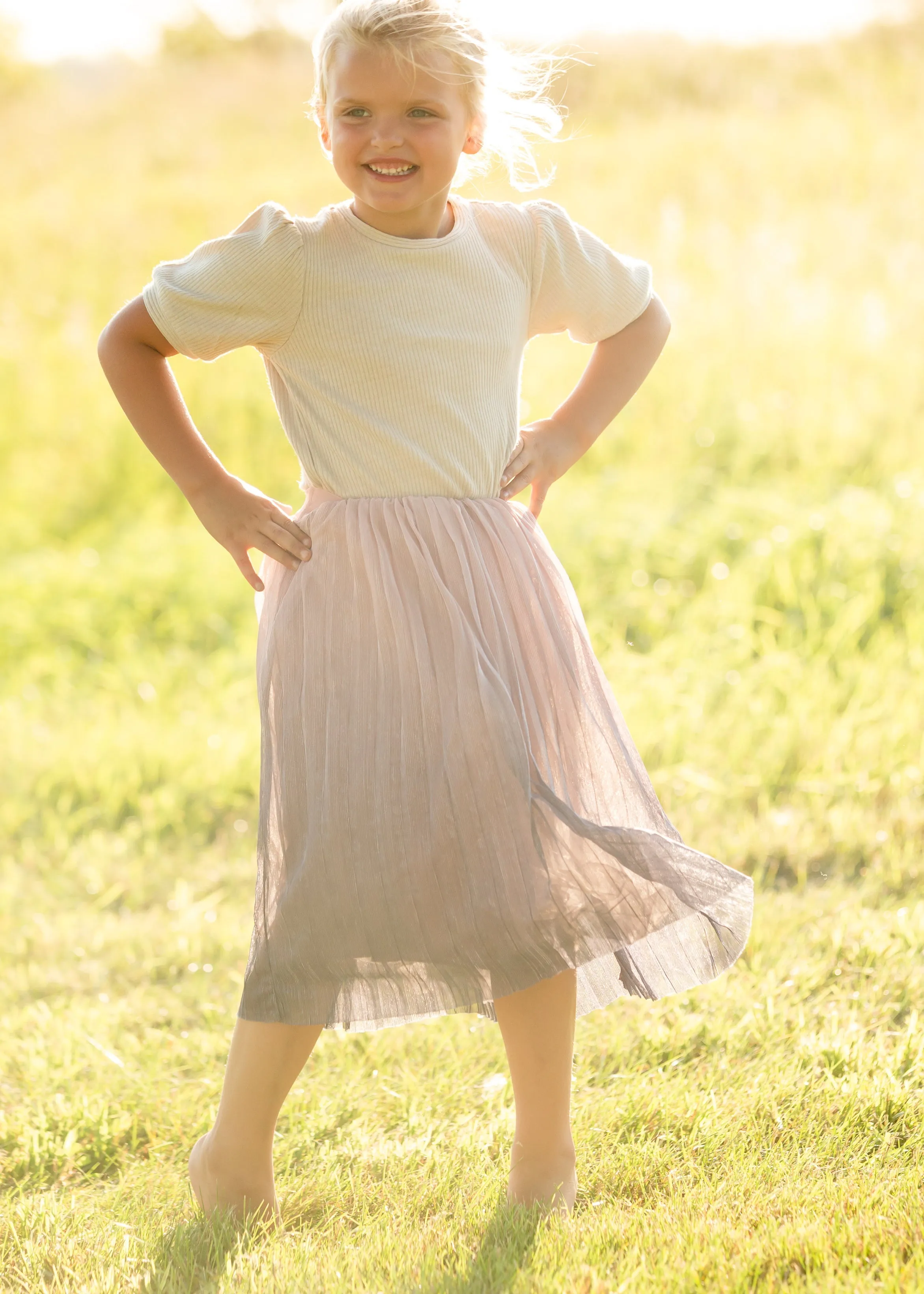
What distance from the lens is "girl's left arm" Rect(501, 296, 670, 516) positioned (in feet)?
7.05

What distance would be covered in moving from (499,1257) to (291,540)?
101cm

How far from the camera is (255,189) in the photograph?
1069 centimetres

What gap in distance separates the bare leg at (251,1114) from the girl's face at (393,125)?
119cm

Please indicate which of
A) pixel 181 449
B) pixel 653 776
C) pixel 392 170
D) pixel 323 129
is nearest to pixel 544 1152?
pixel 181 449

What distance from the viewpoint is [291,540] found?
195 cm

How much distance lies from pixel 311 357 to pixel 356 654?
0.43 m

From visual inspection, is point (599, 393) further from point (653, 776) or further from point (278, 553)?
point (653, 776)

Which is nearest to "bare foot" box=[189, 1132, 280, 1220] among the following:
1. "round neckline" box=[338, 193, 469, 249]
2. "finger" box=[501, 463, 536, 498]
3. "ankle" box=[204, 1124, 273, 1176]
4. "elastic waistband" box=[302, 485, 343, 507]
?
"ankle" box=[204, 1124, 273, 1176]

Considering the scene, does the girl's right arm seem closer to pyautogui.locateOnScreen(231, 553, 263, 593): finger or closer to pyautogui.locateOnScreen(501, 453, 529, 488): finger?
pyautogui.locateOnScreen(231, 553, 263, 593): finger

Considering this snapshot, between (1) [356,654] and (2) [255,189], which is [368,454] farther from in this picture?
(2) [255,189]

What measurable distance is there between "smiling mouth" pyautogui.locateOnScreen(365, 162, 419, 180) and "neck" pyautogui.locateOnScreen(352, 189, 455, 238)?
49 millimetres

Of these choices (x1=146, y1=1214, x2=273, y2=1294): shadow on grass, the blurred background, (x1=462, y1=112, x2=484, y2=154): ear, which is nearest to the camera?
(x1=146, y1=1214, x2=273, y2=1294): shadow on grass

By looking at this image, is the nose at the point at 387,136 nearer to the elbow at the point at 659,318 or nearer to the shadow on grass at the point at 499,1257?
the elbow at the point at 659,318

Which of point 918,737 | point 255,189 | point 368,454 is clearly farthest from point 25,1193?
point 255,189
